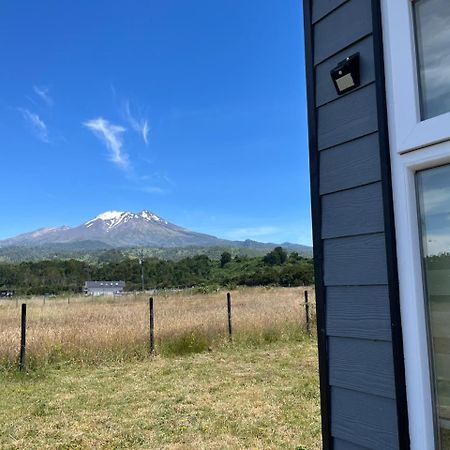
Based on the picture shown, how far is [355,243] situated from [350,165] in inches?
10.9

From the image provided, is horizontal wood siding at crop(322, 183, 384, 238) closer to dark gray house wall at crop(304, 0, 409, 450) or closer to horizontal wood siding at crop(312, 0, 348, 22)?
dark gray house wall at crop(304, 0, 409, 450)

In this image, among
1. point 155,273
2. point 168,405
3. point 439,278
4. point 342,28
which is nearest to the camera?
point 439,278

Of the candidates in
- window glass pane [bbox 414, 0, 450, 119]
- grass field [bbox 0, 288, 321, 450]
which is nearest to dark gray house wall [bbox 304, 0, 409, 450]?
window glass pane [bbox 414, 0, 450, 119]

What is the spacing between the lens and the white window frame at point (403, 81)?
121 centimetres

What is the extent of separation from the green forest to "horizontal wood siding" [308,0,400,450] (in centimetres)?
3166

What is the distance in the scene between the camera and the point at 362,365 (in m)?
1.33

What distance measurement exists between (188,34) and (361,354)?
29.7 ft

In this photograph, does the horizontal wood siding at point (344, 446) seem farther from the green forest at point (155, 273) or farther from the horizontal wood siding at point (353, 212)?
the green forest at point (155, 273)

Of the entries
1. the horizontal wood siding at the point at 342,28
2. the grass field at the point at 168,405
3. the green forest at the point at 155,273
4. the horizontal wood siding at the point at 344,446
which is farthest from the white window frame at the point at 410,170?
the green forest at the point at 155,273

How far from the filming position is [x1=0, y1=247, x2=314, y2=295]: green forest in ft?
122

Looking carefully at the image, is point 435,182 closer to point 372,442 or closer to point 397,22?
point 397,22

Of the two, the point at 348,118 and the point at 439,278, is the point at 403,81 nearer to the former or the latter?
the point at 348,118

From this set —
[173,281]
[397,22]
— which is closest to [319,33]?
[397,22]

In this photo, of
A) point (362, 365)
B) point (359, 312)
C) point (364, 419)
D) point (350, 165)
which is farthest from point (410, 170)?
point (364, 419)
